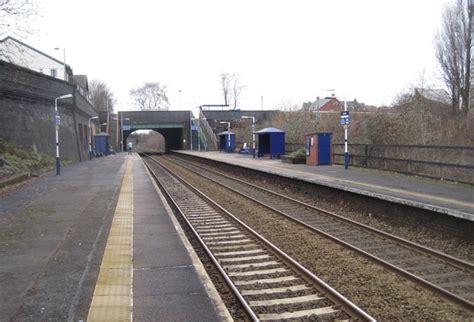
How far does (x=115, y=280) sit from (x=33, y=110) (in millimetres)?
26827

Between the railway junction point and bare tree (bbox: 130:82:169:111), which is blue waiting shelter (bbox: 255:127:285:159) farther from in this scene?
bare tree (bbox: 130:82:169:111)

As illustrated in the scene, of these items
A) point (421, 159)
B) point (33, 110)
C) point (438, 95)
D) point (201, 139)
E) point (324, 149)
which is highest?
point (438, 95)

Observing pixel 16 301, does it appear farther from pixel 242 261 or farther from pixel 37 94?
pixel 37 94

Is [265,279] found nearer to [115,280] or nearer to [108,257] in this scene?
[115,280]

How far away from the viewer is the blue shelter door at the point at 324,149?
78.3ft

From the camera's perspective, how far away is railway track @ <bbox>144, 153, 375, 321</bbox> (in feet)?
17.1

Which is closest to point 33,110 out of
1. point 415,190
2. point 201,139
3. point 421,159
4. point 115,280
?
point 421,159

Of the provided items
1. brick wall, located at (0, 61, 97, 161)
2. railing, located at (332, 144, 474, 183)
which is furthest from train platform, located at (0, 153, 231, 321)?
brick wall, located at (0, 61, 97, 161)

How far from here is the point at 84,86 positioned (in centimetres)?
8719

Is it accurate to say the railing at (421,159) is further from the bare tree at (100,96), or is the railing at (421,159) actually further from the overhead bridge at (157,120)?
the bare tree at (100,96)

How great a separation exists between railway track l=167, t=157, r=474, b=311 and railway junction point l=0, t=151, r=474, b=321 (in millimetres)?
1270

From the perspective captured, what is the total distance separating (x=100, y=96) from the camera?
102938 mm

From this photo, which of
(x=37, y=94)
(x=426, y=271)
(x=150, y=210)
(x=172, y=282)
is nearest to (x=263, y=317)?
(x=172, y=282)

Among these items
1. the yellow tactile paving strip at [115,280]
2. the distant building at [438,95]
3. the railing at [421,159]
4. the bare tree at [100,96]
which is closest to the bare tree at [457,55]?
the distant building at [438,95]
